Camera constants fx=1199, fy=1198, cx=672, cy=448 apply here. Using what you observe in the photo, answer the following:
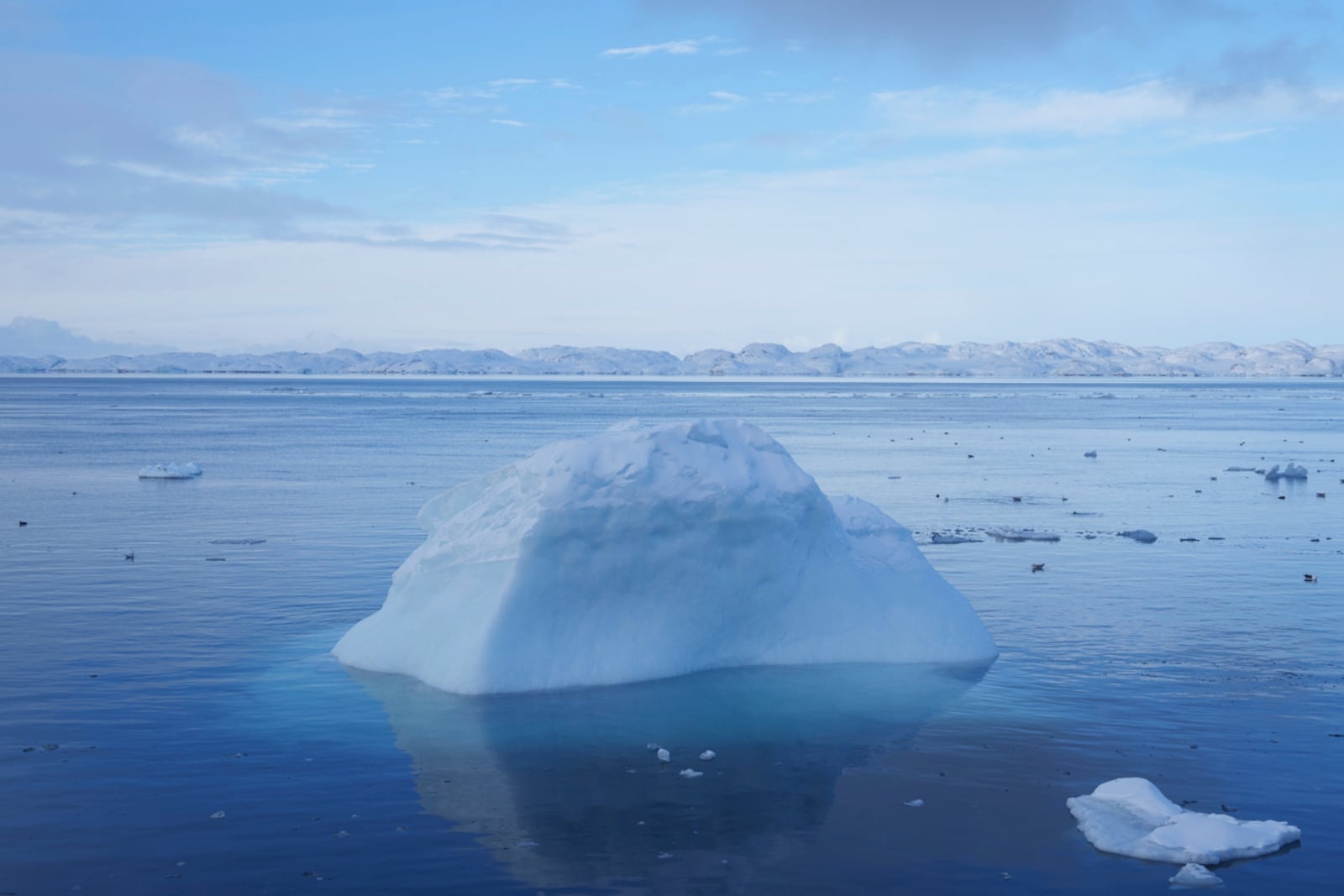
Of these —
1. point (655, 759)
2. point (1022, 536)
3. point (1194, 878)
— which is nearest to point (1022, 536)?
point (1022, 536)

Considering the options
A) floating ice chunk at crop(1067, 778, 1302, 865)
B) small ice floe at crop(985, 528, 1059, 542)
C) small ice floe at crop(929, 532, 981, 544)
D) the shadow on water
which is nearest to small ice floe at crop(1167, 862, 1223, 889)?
floating ice chunk at crop(1067, 778, 1302, 865)

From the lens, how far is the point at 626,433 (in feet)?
66.6

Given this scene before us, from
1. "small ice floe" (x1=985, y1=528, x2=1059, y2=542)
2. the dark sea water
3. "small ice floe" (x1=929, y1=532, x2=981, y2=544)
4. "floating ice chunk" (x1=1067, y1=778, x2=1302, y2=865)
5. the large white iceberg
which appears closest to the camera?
the dark sea water

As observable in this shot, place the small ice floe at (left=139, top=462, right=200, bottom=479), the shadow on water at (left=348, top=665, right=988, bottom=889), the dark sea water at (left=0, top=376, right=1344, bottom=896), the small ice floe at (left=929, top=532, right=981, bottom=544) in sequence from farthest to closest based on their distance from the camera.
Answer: the small ice floe at (left=139, top=462, right=200, bottom=479) → the small ice floe at (left=929, top=532, right=981, bottom=544) → the shadow on water at (left=348, top=665, right=988, bottom=889) → the dark sea water at (left=0, top=376, right=1344, bottom=896)

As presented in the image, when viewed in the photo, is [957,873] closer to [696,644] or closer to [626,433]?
[696,644]

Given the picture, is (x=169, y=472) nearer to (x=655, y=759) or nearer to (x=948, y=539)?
(x=948, y=539)

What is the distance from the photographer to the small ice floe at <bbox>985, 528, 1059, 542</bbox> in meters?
34.2

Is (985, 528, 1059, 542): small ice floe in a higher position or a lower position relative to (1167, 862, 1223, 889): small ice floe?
higher

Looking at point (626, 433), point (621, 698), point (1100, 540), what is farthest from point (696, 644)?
point (1100, 540)

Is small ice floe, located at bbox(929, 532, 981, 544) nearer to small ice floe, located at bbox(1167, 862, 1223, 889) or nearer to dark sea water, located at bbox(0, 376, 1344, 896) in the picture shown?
dark sea water, located at bbox(0, 376, 1344, 896)

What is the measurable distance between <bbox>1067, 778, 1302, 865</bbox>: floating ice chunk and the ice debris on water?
42.3m

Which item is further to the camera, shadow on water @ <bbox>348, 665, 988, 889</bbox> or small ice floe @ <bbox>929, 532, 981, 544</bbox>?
small ice floe @ <bbox>929, 532, 981, 544</bbox>

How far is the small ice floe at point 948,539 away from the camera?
33500 millimetres

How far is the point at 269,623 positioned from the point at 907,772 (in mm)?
13643
